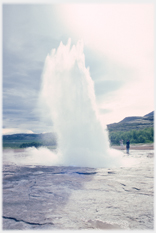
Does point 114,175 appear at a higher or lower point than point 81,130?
lower

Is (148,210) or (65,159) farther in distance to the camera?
(65,159)

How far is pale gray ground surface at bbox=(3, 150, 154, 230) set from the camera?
13.0 ft

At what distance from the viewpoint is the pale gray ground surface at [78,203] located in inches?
156

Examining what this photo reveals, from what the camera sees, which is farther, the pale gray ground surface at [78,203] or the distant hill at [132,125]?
the distant hill at [132,125]

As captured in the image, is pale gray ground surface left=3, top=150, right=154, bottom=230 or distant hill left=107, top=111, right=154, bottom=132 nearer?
pale gray ground surface left=3, top=150, right=154, bottom=230

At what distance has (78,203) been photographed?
4961 mm

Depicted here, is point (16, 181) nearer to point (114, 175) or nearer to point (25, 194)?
point (25, 194)

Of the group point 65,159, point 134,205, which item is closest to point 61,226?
point 134,205

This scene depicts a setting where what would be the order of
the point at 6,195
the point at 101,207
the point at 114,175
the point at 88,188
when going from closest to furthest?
the point at 101,207 → the point at 6,195 → the point at 88,188 → the point at 114,175

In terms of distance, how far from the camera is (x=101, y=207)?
4.70 metres

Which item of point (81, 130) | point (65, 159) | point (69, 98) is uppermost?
point (69, 98)

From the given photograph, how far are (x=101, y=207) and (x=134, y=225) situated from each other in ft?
3.33

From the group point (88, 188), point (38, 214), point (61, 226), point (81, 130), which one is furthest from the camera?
point (81, 130)

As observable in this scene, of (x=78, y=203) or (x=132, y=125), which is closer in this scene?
(x=78, y=203)
